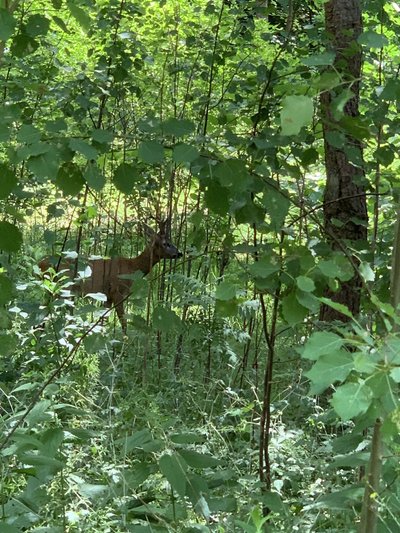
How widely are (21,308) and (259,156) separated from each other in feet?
5.29

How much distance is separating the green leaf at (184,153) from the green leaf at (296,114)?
50cm

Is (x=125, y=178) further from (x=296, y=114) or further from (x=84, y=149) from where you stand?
(x=296, y=114)

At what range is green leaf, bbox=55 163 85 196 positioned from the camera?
73.7 inches

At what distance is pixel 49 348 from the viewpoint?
3.67 meters

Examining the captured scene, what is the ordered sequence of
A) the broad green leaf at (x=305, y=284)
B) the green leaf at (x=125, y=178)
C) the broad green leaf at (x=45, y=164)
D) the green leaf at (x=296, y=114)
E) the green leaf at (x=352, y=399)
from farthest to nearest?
the green leaf at (x=125, y=178)
the broad green leaf at (x=45, y=164)
the broad green leaf at (x=305, y=284)
the green leaf at (x=296, y=114)
the green leaf at (x=352, y=399)

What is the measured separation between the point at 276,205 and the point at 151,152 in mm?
330

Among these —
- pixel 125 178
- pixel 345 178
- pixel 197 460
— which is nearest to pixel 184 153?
pixel 125 178

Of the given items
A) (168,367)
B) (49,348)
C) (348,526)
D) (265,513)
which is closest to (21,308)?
(49,348)

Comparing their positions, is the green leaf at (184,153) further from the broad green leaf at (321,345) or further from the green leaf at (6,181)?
the broad green leaf at (321,345)

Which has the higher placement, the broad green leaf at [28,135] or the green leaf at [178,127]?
the green leaf at [178,127]

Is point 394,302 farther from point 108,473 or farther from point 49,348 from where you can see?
point 49,348

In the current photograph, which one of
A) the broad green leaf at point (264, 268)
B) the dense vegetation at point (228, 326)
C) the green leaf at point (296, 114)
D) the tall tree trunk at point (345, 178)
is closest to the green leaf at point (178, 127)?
the dense vegetation at point (228, 326)

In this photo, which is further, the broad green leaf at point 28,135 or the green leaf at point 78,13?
the green leaf at point 78,13

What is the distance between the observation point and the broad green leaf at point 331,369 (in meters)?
1.18
